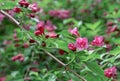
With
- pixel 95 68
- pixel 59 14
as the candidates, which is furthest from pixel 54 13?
pixel 95 68

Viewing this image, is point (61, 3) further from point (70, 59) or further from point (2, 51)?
point (70, 59)

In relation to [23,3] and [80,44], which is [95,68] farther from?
[23,3]

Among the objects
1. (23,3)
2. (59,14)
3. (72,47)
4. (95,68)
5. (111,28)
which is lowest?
(59,14)

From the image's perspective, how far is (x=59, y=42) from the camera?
1.98 meters

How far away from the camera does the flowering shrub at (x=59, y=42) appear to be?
198 cm

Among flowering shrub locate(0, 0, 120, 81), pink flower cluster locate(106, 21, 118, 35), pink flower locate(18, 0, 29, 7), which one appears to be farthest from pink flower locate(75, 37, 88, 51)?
pink flower cluster locate(106, 21, 118, 35)

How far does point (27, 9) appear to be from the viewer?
2.23m

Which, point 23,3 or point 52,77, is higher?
point 23,3

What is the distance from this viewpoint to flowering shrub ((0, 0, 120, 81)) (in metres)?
1.98

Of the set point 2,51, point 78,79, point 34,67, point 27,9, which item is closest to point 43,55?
point 34,67

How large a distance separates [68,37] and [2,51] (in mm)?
1441

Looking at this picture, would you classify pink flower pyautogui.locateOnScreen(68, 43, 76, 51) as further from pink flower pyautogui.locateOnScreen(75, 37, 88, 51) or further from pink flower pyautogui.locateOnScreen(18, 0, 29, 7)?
pink flower pyautogui.locateOnScreen(18, 0, 29, 7)

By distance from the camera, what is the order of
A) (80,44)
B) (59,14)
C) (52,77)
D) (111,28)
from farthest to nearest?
(59,14)
(111,28)
(52,77)
(80,44)

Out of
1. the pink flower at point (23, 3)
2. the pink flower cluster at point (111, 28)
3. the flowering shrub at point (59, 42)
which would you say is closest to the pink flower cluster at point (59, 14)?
the flowering shrub at point (59, 42)
